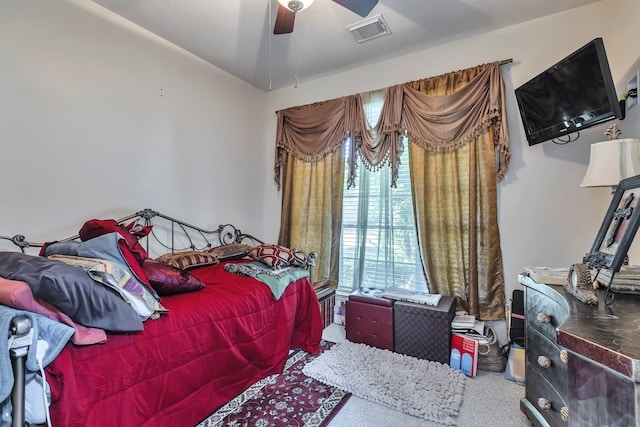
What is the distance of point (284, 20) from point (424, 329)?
2.36 meters

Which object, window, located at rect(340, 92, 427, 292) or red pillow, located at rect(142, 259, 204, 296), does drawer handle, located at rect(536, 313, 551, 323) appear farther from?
red pillow, located at rect(142, 259, 204, 296)

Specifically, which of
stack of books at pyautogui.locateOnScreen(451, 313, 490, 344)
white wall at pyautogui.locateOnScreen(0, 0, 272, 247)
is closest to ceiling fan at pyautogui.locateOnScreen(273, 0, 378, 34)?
white wall at pyautogui.locateOnScreen(0, 0, 272, 247)

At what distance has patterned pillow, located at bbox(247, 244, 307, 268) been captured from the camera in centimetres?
246

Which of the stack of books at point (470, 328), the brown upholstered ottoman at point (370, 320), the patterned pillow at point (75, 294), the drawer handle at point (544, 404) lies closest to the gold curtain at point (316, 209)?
the brown upholstered ottoman at point (370, 320)

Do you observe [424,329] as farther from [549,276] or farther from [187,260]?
[187,260]

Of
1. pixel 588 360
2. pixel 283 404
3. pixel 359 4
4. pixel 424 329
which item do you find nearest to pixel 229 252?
A: pixel 283 404

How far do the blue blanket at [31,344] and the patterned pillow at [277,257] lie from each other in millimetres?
1487

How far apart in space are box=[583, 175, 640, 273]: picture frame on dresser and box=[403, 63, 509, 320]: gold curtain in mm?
1089

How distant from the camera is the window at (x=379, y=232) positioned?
2854 millimetres

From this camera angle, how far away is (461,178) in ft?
8.50

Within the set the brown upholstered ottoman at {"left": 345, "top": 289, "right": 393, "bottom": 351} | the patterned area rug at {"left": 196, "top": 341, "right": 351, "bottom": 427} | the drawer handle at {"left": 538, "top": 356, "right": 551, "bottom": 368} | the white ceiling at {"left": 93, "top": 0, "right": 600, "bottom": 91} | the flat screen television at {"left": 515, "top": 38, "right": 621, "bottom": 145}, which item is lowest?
the patterned area rug at {"left": 196, "top": 341, "right": 351, "bottom": 427}

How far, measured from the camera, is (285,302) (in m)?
2.17

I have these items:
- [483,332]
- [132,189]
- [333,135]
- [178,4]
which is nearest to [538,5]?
[333,135]

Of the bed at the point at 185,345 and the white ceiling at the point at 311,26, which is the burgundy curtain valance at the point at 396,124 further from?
the bed at the point at 185,345
